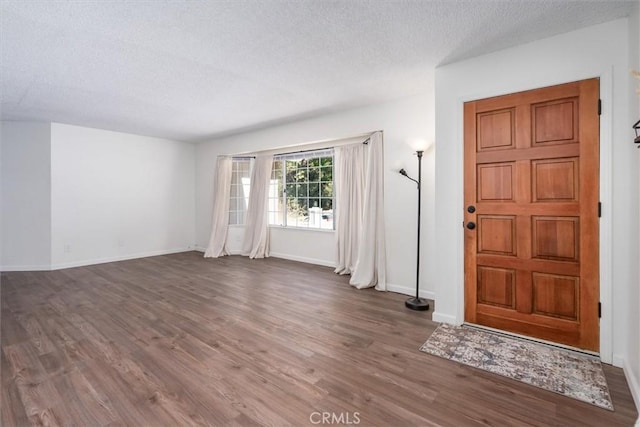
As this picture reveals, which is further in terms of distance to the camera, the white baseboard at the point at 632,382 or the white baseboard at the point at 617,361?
the white baseboard at the point at 617,361

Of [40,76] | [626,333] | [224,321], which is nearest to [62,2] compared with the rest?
[40,76]

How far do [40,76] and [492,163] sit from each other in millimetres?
4557

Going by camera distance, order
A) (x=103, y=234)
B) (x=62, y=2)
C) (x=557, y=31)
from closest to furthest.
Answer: (x=62, y=2) < (x=557, y=31) < (x=103, y=234)

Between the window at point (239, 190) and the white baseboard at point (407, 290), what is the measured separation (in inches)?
139

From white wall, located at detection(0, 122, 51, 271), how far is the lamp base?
575cm

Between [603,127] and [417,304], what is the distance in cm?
215

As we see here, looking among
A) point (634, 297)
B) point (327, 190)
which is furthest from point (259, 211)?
point (634, 297)

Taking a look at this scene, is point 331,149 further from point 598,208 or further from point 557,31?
point 598,208

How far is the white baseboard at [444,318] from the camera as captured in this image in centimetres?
266

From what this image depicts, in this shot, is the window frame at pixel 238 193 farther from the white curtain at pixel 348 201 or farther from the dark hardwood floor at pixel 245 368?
the dark hardwood floor at pixel 245 368

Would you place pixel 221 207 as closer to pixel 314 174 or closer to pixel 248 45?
pixel 314 174

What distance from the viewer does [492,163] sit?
251 cm

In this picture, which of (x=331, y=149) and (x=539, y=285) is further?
(x=331, y=149)

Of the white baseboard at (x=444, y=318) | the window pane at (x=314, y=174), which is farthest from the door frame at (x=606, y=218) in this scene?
the window pane at (x=314, y=174)
